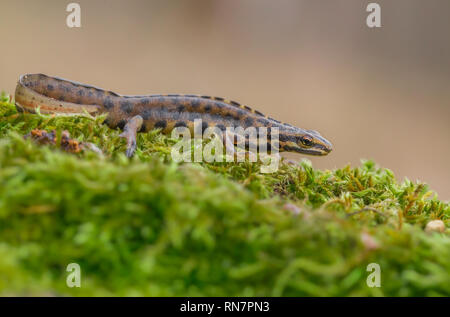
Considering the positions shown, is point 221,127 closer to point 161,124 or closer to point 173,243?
point 161,124

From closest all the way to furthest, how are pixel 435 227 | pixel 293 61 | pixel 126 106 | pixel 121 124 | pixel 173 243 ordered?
1. pixel 173 243
2. pixel 435 227
3. pixel 121 124
4. pixel 126 106
5. pixel 293 61

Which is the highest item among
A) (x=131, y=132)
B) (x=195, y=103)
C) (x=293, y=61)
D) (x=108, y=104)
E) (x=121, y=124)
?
(x=293, y=61)

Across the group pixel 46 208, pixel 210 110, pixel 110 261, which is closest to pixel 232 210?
pixel 110 261

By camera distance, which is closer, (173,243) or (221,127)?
(173,243)

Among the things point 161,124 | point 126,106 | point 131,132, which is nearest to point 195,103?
point 161,124

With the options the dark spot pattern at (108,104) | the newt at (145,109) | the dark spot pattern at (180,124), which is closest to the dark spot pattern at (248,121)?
the newt at (145,109)

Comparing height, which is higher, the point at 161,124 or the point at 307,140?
the point at 161,124

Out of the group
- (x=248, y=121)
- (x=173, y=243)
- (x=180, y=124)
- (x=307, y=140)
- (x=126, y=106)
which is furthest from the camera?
(x=248, y=121)
